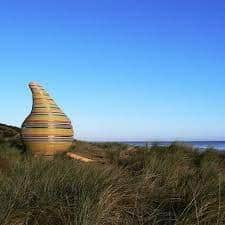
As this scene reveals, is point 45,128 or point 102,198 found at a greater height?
point 45,128

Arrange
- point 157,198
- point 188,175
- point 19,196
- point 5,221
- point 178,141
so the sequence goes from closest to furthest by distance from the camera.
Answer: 1. point 5,221
2. point 19,196
3. point 157,198
4. point 188,175
5. point 178,141

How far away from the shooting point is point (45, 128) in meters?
13.5

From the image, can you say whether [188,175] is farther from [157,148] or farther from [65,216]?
[157,148]

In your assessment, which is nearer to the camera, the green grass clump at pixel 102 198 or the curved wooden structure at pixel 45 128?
the green grass clump at pixel 102 198

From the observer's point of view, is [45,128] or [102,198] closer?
[102,198]

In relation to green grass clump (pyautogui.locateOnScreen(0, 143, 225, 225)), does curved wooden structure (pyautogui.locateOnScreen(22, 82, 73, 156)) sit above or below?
above

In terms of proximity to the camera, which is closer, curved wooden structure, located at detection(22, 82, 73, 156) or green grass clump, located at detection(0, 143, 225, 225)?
green grass clump, located at detection(0, 143, 225, 225)

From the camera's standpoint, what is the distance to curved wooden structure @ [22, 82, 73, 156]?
13.4 meters

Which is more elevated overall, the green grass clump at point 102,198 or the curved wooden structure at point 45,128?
the curved wooden structure at point 45,128

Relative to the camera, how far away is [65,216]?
18.6ft

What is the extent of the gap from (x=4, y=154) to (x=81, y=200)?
660cm

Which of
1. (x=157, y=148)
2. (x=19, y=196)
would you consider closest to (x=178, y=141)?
(x=157, y=148)

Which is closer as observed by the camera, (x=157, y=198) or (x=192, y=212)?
(x=192, y=212)

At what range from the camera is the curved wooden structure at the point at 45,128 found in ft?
44.1
